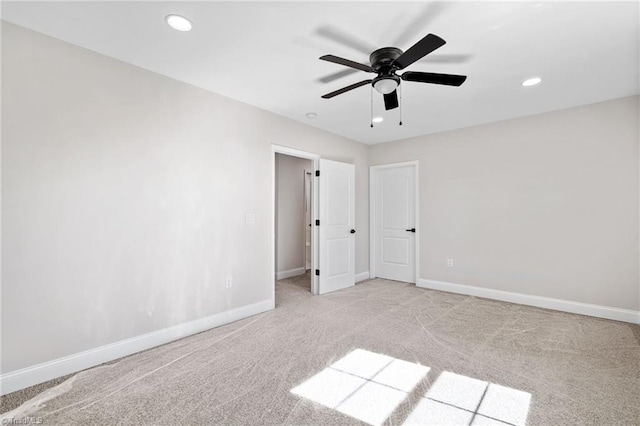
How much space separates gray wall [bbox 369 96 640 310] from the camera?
3.38m

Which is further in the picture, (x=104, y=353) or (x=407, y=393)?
(x=104, y=353)

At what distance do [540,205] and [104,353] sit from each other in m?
5.10

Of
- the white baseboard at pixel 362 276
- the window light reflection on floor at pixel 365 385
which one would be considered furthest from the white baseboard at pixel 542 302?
the window light reflection on floor at pixel 365 385

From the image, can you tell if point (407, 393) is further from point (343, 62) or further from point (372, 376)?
point (343, 62)

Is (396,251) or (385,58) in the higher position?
(385,58)

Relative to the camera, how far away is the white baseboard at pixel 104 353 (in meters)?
2.04

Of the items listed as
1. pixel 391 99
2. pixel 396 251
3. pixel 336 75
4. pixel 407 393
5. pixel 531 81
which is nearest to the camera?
pixel 407 393

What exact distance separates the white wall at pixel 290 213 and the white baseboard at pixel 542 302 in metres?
2.50

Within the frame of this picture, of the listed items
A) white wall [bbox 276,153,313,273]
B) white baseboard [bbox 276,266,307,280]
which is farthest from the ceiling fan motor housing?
white baseboard [bbox 276,266,307,280]

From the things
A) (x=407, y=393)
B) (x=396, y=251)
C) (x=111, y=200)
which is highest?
(x=111, y=200)

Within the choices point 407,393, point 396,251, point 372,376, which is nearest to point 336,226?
point 396,251

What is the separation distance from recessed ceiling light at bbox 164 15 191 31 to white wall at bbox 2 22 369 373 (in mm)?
830

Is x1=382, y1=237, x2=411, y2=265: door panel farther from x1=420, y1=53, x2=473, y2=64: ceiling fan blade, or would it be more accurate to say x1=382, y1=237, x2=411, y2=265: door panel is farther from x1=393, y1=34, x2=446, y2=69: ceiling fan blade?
x1=393, y1=34, x2=446, y2=69: ceiling fan blade

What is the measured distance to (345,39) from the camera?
2.27 metres
